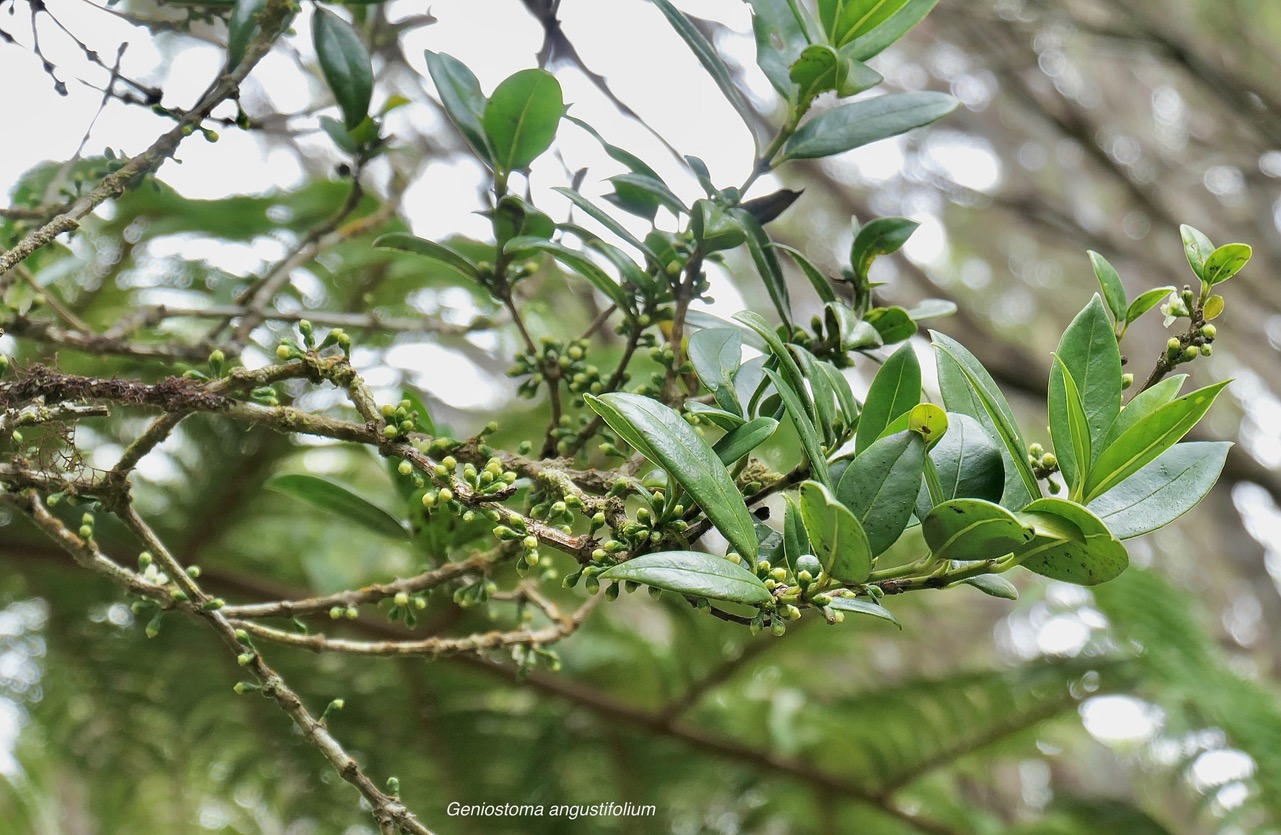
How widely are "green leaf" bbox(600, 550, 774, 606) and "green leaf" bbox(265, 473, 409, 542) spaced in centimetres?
30

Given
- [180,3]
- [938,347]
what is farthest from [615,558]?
[180,3]

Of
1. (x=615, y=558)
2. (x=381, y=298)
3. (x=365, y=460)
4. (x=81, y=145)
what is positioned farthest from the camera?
(x=365, y=460)

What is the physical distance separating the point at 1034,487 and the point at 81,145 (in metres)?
0.54

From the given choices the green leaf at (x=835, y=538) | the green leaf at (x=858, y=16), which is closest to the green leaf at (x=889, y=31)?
the green leaf at (x=858, y=16)

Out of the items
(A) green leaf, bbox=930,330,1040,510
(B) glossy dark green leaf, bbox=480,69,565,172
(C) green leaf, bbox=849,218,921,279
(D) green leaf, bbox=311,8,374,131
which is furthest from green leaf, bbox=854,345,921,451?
(D) green leaf, bbox=311,8,374,131

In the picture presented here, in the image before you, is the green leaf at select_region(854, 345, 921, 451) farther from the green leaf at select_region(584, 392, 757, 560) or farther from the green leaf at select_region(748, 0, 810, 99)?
the green leaf at select_region(748, 0, 810, 99)

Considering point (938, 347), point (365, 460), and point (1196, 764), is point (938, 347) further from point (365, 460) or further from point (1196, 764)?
point (365, 460)

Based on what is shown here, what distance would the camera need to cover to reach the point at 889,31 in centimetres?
55

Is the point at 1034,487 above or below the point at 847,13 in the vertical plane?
below

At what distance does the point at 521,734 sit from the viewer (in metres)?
1.25

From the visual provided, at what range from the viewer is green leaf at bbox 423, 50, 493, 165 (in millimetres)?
569

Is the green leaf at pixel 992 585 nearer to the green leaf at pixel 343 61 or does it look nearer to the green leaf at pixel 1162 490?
the green leaf at pixel 1162 490

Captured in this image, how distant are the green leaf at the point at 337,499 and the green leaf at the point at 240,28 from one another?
0.82 ft

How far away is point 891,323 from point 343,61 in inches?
15.2
